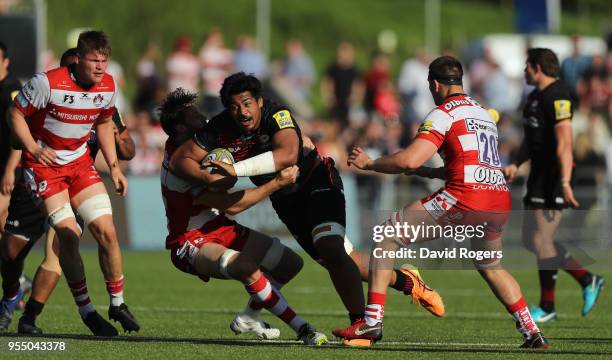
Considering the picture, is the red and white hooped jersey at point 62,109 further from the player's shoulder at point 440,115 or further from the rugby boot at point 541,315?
the rugby boot at point 541,315

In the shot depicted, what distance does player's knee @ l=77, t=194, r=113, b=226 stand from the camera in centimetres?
1011

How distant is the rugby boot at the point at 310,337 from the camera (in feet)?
31.6

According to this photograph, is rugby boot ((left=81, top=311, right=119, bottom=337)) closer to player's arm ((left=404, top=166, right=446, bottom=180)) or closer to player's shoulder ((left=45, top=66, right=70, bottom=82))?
player's shoulder ((left=45, top=66, right=70, bottom=82))

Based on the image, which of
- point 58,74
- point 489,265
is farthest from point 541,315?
point 58,74

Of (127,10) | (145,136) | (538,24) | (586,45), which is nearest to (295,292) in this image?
(145,136)

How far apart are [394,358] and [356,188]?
13256 mm

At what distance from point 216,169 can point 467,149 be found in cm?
177

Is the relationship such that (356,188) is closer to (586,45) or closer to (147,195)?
(147,195)

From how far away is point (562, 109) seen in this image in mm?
12227

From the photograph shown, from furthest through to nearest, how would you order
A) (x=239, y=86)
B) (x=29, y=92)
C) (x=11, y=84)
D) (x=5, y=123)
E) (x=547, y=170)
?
(x=547, y=170) < (x=5, y=123) < (x=11, y=84) < (x=29, y=92) < (x=239, y=86)

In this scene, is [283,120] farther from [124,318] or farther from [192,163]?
[124,318]

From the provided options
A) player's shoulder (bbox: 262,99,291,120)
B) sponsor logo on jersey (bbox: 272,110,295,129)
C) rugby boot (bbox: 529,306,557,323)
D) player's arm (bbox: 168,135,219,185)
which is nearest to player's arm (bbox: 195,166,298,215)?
player's arm (bbox: 168,135,219,185)

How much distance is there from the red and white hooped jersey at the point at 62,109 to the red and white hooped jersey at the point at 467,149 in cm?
257

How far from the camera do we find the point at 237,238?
386 inches
